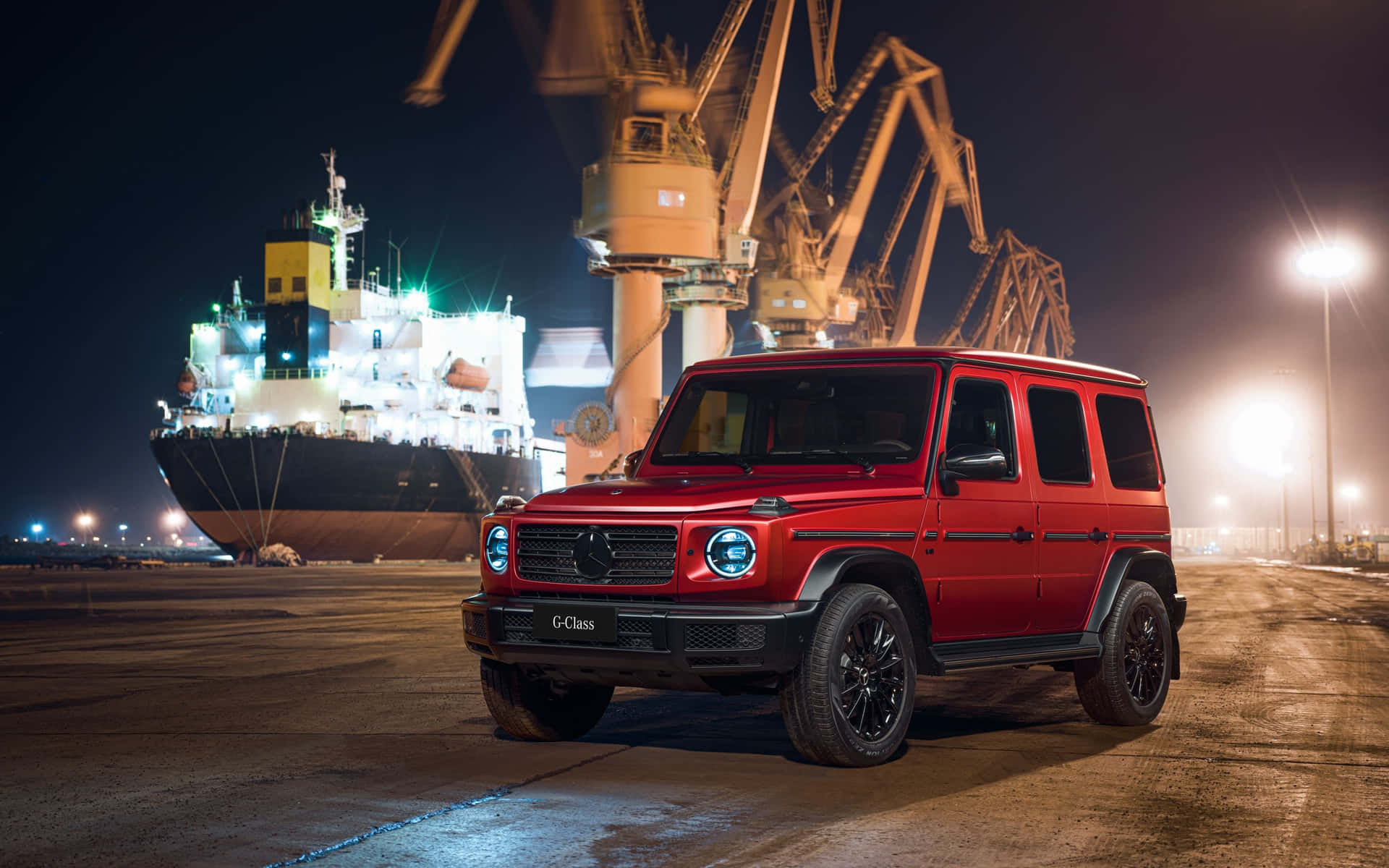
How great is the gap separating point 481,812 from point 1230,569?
4300 centimetres

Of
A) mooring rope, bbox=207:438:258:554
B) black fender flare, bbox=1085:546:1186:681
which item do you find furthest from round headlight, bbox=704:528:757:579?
mooring rope, bbox=207:438:258:554

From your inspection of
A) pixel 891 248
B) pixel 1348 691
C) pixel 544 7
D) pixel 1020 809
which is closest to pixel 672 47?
pixel 544 7

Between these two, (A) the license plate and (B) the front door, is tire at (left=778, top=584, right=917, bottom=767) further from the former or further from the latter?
(A) the license plate

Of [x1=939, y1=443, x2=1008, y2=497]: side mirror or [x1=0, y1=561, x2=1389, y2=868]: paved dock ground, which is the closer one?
[x1=0, y1=561, x2=1389, y2=868]: paved dock ground

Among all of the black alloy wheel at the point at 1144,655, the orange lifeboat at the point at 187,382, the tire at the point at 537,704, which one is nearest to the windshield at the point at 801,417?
the tire at the point at 537,704

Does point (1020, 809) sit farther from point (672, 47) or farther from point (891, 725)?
point (672, 47)

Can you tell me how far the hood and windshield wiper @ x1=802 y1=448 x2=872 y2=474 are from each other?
0.07 m

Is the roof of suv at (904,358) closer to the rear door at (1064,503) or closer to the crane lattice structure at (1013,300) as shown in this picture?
the rear door at (1064,503)

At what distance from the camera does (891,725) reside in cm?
677

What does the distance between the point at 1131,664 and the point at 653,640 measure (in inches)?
146

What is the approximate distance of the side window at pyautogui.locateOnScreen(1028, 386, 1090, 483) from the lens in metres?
8.06

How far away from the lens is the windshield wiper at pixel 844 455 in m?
7.13

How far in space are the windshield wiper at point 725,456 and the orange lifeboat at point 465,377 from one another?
59.0m

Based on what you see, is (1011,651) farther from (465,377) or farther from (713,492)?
(465,377)
